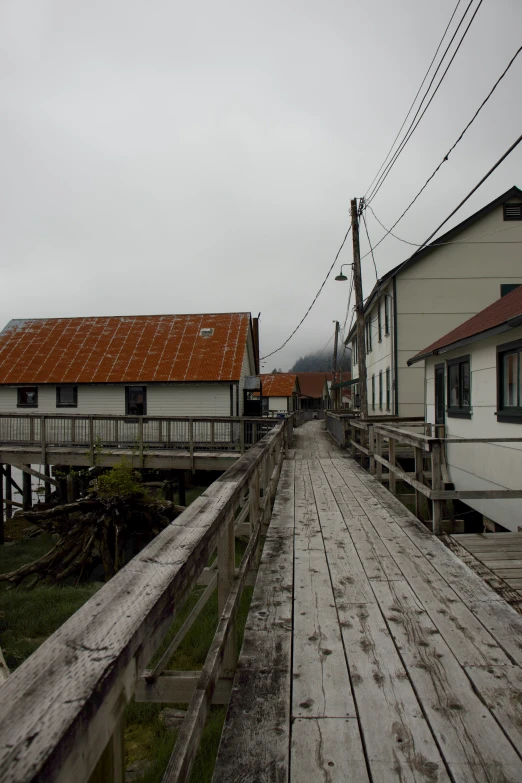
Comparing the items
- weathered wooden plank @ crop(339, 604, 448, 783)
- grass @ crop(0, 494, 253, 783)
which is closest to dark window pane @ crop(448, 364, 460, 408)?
grass @ crop(0, 494, 253, 783)

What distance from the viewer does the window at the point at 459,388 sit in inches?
416

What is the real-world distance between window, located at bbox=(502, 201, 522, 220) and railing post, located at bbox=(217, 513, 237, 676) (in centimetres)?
1998

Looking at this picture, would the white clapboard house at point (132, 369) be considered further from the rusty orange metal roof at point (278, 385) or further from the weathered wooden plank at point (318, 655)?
the rusty orange metal roof at point (278, 385)

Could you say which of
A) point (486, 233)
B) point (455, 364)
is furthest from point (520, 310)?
point (486, 233)

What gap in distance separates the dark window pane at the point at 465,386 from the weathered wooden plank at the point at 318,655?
7248 millimetres

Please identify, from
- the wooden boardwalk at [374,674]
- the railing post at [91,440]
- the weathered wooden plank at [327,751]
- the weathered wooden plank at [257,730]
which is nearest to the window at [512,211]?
the railing post at [91,440]

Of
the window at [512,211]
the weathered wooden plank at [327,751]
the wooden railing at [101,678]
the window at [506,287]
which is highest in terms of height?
the window at [512,211]

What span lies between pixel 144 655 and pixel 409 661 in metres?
2.20

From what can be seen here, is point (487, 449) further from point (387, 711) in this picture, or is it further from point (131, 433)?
point (131, 433)

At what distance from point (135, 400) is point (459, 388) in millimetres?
15398

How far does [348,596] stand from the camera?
398cm

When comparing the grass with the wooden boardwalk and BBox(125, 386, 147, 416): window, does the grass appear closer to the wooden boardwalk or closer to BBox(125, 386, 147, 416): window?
the wooden boardwalk

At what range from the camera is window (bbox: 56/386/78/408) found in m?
23.4

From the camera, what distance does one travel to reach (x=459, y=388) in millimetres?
11195
